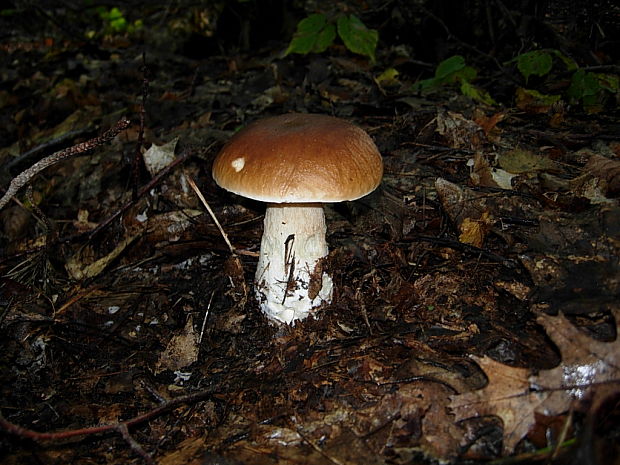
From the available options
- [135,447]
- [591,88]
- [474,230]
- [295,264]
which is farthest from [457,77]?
[135,447]

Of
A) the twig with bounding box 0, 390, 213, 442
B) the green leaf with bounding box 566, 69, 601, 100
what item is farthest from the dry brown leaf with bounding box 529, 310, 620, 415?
the green leaf with bounding box 566, 69, 601, 100

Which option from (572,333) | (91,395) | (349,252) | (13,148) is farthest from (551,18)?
(13,148)

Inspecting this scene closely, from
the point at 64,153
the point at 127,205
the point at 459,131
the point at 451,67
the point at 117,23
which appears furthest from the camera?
the point at 117,23

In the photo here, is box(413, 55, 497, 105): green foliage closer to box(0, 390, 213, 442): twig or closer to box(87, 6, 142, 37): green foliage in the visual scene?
box(0, 390, 213, 442): twig

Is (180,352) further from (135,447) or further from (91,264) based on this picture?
(91,264)

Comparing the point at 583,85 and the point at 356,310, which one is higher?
the point at 583,85

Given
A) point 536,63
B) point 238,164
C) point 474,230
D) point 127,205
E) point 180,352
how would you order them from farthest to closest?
point 536,63
point 127,205
point 474,230
point 180,352
point 238,164

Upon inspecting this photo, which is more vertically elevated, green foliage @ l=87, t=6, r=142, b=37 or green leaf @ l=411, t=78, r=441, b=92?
green leaf @ l=411, t=78, r=441, b=92
